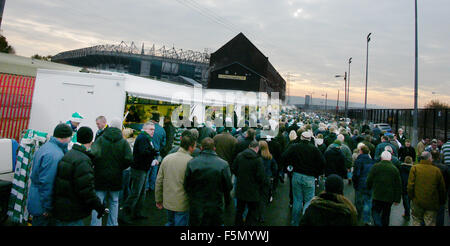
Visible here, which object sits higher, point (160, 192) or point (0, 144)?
point (0, 144)

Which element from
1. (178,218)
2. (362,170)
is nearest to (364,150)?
(362,170)

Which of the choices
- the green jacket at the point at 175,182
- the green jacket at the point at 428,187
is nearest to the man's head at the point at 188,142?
the green jacket at the point at 175,182

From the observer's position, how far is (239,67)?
151ft

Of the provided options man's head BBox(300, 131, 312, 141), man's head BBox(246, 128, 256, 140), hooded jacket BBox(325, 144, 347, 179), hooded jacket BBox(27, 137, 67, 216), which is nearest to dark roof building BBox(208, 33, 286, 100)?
hooded jacket BBox(325, 144, 347, 179)

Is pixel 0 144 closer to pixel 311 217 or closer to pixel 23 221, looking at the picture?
pixel 23 221

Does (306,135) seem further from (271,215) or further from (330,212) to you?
(330,212)

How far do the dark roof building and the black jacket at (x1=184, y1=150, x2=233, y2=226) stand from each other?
42.9 m

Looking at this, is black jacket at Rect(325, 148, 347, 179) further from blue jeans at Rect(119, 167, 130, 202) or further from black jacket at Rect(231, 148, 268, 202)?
blue jeans at Rect(119, 167, 130, 202)

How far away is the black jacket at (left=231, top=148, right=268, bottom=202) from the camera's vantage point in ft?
14.8

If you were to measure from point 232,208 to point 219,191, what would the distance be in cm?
307

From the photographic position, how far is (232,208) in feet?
21.1

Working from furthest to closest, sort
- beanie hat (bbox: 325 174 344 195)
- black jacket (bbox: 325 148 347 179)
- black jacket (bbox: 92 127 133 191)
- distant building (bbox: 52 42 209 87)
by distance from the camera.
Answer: distant building (bbox: 52 42 209 87)
black jacket (bbox: 325 148 347 179)
black jacket (bbox: 92 127 133 191)
beanie hat (bbox: 325 174 344 195)

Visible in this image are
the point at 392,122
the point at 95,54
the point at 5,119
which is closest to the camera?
the point at 5,119
